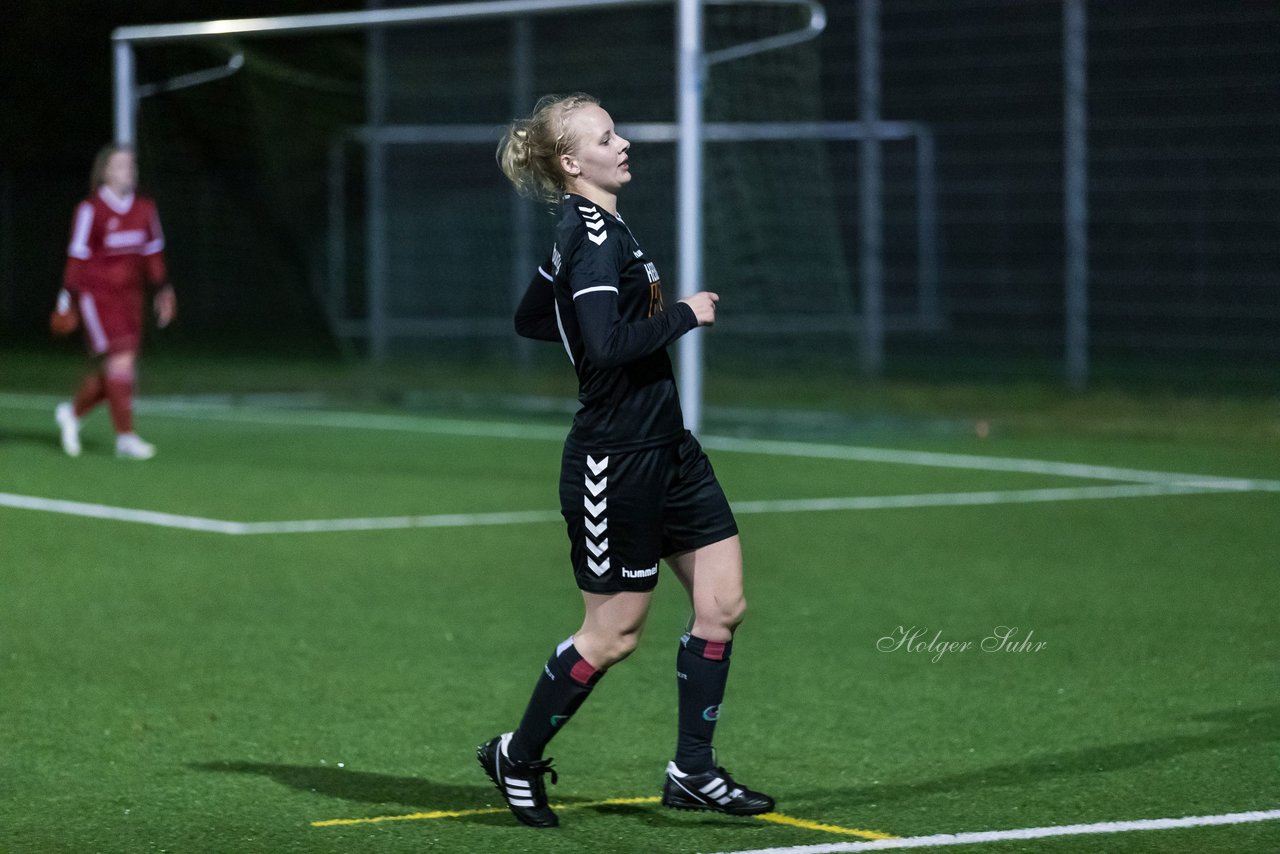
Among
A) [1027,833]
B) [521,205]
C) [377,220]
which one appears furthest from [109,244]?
[1027,833]

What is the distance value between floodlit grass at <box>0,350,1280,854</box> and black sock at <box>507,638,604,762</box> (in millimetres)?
208

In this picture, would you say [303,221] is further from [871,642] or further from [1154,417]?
[871,642]

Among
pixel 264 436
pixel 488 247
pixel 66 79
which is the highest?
pixel 66 79

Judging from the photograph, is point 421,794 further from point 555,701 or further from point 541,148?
point 541,148

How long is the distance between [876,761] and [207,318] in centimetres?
2293

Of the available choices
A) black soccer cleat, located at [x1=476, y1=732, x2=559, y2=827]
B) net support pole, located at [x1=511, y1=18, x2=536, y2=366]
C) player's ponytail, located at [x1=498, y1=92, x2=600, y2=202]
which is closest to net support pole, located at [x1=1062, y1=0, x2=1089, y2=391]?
net support pole, located at [x1=511, y1=18, x2=536, y2=366]

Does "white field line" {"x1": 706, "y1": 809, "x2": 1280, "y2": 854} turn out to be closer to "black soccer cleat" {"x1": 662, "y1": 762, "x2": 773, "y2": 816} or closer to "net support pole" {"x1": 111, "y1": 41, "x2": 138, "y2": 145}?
"black soccer cleat" {"x1": 662, "y1": 762, "x2": 773, "y2": 816}

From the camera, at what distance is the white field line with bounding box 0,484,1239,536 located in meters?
10.8

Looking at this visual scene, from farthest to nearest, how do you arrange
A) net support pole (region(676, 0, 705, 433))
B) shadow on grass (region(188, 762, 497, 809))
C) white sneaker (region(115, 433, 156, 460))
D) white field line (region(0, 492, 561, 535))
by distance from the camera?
white sneaker (region(115, 433, 156, 460)) → net support pole (region(676, 0, 705, 433)) → white field line (region(0, 492, 561, 535)) → shadow on grass (region(188, 762, 497, 809))

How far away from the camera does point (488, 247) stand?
750 inches

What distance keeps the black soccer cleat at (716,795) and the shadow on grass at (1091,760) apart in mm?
274

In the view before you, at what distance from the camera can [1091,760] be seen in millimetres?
5777

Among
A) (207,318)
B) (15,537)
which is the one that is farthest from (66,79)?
(15,537)

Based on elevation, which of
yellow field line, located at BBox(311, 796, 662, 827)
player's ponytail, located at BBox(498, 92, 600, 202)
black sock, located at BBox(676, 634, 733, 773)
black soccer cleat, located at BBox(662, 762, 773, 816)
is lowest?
yellow field line, located at BBox(311, 796, 662, 827)
